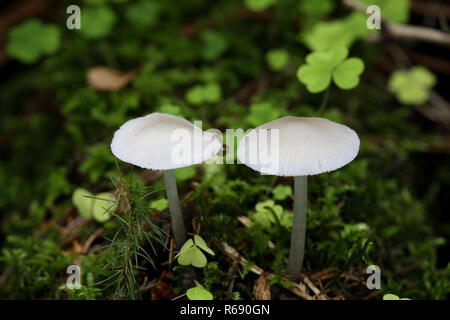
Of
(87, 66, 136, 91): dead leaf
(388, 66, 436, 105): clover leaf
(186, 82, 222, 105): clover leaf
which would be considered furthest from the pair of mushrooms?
(388, 66, 436, 105): clover leaf

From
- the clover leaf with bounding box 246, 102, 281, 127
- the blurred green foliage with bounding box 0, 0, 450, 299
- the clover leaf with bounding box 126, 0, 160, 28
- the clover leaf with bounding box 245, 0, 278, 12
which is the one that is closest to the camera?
the blurred green foliage with bounding box 0, 0, 450, 299

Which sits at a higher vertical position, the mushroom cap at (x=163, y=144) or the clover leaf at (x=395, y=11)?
the clover leaf at (x=395, y=11)

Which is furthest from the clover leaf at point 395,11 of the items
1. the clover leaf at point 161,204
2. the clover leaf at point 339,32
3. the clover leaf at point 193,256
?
the clover leaf at point 193,256

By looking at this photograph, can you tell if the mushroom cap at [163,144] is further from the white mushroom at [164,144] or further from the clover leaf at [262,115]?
the clover leaf at [262,115]

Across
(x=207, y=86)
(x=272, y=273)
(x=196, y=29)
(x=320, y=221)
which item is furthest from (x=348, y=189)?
(x=196, y=29)

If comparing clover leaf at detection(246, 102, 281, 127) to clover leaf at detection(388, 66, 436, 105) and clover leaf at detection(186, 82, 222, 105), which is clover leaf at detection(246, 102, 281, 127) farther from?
clover leaf at detection(388, 66, 436, 105)

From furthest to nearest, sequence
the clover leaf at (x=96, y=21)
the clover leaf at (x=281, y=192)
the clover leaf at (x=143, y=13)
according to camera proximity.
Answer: the clover leaf at (x=143, y=13), the clover leaf at (x=96, y=21), the clover leaf at (x=281, y=192)
